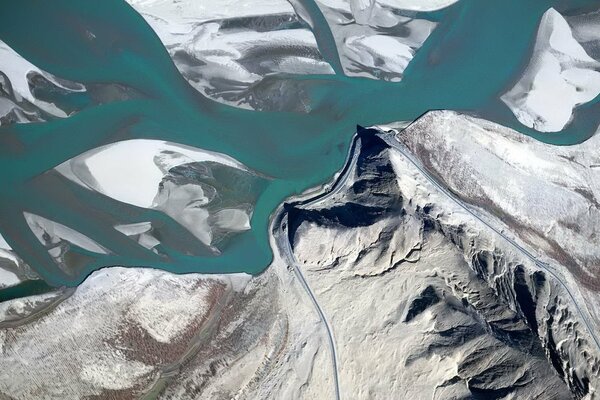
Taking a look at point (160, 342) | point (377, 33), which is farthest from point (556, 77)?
point (160, 342)

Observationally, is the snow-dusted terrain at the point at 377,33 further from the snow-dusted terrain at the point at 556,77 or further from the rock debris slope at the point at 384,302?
the snow-dusted terrain at the point at 556,77

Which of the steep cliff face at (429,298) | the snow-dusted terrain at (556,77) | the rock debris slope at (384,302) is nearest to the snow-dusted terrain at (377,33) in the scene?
the rock debris slope at (384,302)

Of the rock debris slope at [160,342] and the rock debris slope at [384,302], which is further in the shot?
the rock debris slope at [160,342]

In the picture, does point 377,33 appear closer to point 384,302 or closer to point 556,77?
point 556,77

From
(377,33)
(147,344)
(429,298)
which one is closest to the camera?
(429,298)

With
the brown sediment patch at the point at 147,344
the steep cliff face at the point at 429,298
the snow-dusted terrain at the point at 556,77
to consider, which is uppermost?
the snow-dusted terrain at the point at 556,77

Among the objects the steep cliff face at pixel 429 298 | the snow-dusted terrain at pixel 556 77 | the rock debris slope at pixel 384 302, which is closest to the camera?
the steep cliff face at pixel 429 298

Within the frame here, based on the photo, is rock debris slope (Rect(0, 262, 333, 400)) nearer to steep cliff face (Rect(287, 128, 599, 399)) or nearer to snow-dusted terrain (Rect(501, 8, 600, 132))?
steep cliff face (Rect(287, 128, 599, 399))

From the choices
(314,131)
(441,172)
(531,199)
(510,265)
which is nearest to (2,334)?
(314,131)

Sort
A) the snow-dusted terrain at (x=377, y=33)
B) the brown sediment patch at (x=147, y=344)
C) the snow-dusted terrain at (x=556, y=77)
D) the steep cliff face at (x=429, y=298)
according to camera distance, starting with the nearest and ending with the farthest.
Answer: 1. the steep cliff face at (x=429, y=298)
2. the brown sediment patch at (x=147, y=344)
3. the snow-dusted terrain at (x=377, y=33)
4. the snow-dusted terrain at (x=556, y=77)
